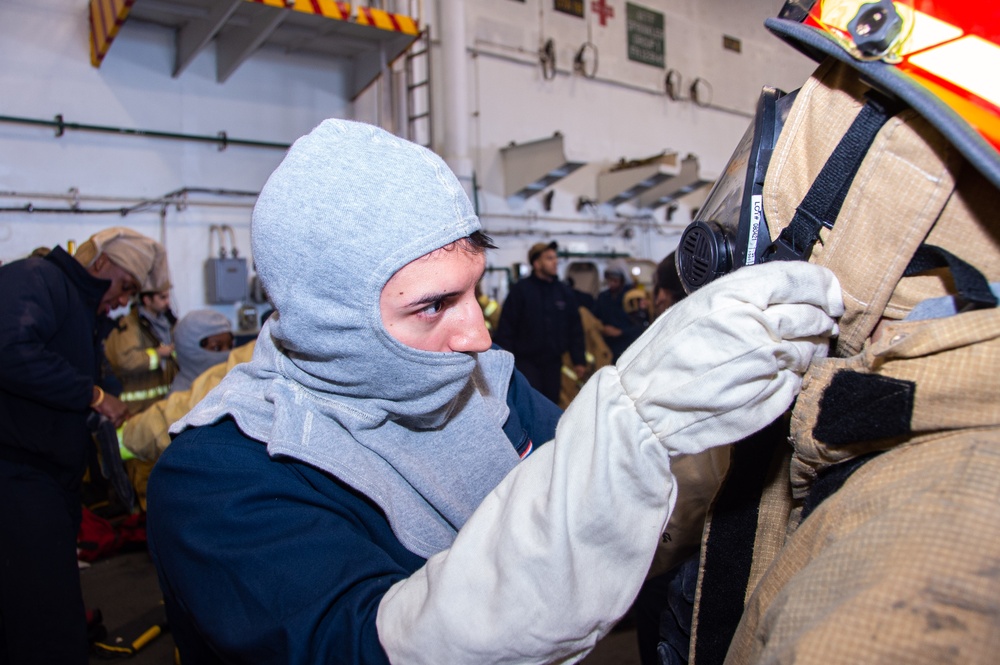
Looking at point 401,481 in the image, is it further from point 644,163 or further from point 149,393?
point 644,163

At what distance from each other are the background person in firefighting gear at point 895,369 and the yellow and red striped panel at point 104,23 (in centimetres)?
482

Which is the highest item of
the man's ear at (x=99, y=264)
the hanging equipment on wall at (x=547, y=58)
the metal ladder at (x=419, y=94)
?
the hanging equipment on wall at (x=547, y=58)

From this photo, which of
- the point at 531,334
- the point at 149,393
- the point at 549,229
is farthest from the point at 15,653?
the point at 549,229

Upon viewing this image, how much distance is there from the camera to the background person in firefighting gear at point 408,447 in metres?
0.75

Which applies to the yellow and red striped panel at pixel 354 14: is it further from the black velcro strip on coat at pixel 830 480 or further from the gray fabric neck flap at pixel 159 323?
the black velcro strip on coat at pixel 830 480

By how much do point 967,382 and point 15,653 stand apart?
3.01 metres

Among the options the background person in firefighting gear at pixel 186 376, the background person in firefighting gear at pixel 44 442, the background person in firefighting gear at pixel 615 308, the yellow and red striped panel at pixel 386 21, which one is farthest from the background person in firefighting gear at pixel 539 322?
the background person in firefighting gear at pixel 44 442

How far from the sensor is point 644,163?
300 inches

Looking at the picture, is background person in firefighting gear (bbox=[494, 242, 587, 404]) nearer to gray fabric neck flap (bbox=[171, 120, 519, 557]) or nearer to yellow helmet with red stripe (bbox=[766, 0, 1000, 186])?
gray fabric neck flap (bbox=[171, 120, 519, 557])

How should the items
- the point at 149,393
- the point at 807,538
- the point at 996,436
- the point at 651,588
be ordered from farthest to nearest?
the point at 149,393 < the point at 651,588 < the point at 807,538 < the point at 996,436

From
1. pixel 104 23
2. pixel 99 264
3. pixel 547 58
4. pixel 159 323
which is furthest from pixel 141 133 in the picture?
pixel 547 58

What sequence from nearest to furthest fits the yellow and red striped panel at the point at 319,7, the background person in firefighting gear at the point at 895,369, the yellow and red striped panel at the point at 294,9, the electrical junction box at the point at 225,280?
the background person in firefighting gear at the point at 895,369 → the yellow and red striped panel at the point at 294,9 → the yellow and red striped panel at the point at 319,7 → the electrical junction box at the point at 225,280

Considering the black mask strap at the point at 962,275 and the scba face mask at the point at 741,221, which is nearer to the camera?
the black mask strap at the point at 962,275

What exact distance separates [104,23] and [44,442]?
3.44 meters
